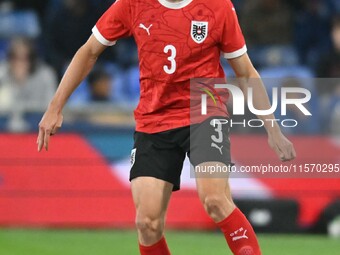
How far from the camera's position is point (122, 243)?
10.1 m

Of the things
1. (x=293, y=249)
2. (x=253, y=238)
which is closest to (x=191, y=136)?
(x=253, y=238)

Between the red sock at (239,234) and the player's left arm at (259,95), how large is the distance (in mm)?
528

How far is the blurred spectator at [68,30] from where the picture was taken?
538 inches

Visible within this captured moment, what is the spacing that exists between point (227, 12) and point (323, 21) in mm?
7780

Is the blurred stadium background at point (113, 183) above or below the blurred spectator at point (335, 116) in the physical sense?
below

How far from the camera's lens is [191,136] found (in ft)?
23.1

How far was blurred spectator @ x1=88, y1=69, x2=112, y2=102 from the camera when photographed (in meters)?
12.4

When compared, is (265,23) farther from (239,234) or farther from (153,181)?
(239,234)

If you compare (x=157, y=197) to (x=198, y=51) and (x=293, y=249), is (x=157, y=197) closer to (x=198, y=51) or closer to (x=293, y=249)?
(x=198, y=51)

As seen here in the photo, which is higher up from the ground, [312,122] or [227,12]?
[227,12]

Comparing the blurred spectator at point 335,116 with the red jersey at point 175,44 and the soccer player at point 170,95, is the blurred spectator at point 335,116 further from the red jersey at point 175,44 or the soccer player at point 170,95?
the red jersey at point 175,44

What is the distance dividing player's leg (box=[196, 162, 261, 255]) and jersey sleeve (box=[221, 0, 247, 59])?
70 cm

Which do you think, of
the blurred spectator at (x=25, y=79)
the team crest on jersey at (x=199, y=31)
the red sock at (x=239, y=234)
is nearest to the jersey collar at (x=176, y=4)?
the team crest on jersey at (x=199, y=31)

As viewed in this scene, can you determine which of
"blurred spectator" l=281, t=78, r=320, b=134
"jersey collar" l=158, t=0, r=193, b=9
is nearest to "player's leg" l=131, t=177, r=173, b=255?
"jersey collar" l=158, t=0, r=193, b=9
